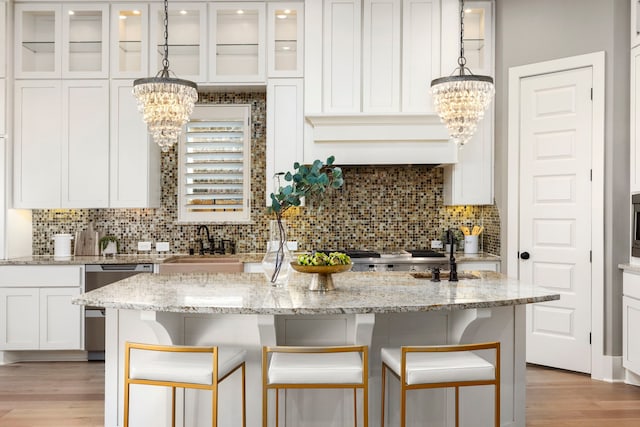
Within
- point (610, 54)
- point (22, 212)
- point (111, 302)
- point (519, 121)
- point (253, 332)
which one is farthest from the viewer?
point (22, 212)

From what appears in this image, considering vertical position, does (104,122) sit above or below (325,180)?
above

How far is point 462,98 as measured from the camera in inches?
126

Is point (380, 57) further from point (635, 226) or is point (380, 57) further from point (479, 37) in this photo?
point (635, 226)

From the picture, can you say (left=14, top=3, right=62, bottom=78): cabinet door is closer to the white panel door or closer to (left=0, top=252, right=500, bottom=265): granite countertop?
(left=0, top=252, right=500, bottom=265): granite countertop

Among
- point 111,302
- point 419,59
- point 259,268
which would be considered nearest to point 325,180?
point 111,302

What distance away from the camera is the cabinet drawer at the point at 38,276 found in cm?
452

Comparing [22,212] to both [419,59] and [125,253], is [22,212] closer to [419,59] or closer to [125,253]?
[125,253]

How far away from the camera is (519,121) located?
182 inches

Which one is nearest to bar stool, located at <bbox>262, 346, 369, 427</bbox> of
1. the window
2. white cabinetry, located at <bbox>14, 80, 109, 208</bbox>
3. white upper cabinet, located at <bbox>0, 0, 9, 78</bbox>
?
the window

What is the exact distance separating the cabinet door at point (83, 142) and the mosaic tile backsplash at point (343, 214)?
50 centimetres

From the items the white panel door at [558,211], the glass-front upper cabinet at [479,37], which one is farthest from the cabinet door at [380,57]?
the white panel door at [558,211]

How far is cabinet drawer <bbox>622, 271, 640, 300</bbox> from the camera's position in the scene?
12.7 ft

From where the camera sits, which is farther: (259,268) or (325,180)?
(259,268)

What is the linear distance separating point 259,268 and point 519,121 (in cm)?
263
